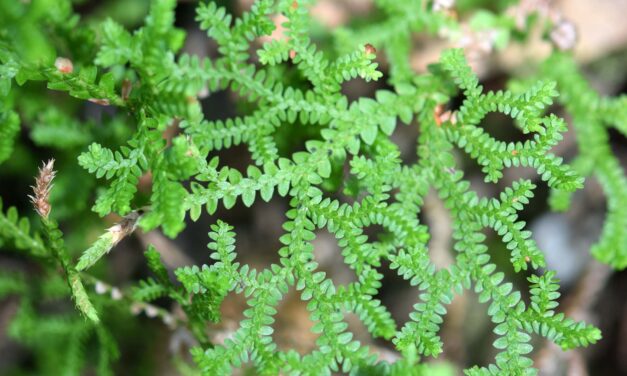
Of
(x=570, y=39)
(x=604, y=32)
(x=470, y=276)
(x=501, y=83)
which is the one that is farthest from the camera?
(x=501, y=83)

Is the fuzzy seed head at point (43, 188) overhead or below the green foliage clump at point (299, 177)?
below

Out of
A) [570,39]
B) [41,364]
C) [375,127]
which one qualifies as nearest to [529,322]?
[375,127]

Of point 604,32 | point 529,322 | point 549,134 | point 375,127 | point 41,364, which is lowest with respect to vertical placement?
point 41,364

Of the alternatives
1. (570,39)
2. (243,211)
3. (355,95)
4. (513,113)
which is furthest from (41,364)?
(570,39)

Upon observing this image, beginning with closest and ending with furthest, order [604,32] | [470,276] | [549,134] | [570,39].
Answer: [549,134] < [470,276] < [570,39] < [604,32]

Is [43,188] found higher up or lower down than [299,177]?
lower down

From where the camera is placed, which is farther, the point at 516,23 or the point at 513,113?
the point at 516,23

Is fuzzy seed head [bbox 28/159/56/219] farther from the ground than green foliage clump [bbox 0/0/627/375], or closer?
closer

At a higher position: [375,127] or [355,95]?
[355,95]

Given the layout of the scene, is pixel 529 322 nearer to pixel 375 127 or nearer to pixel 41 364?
pixel 375 127
